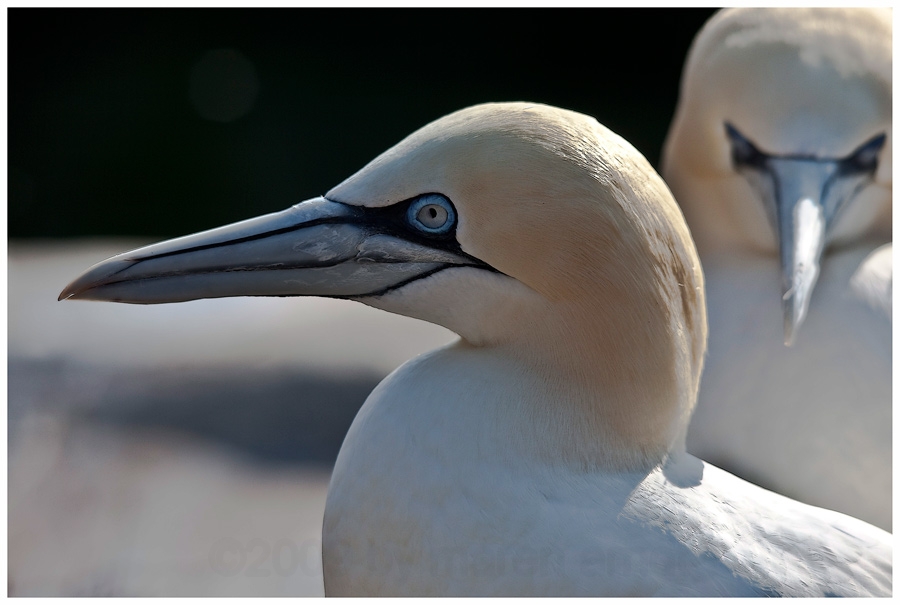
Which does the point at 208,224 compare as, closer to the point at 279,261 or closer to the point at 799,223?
the point at 799,223

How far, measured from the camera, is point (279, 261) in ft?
5.12

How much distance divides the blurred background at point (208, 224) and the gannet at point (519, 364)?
128cm

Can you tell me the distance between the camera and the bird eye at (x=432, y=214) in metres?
1.50

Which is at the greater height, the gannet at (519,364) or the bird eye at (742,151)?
the bird eye at (742,151)

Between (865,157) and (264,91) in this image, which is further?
(264,91)

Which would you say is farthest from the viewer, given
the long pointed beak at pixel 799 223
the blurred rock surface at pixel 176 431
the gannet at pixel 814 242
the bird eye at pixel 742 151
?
the blurred rock surface at pixel 176 431

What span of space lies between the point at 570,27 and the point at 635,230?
205 inches

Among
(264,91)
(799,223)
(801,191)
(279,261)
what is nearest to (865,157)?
(801,191)

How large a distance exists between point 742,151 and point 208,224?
4.64 meters

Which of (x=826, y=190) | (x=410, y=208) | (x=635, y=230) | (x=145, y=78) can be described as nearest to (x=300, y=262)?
(x=410, y=208)

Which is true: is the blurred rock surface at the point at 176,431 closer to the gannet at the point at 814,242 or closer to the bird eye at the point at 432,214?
the gannet at the point at 814,242

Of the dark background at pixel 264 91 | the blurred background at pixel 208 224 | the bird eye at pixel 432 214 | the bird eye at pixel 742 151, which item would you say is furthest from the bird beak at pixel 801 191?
the dark background at pixel 264 91

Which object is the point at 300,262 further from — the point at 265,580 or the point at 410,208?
the point at 265,580

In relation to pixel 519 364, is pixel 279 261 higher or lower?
higher
